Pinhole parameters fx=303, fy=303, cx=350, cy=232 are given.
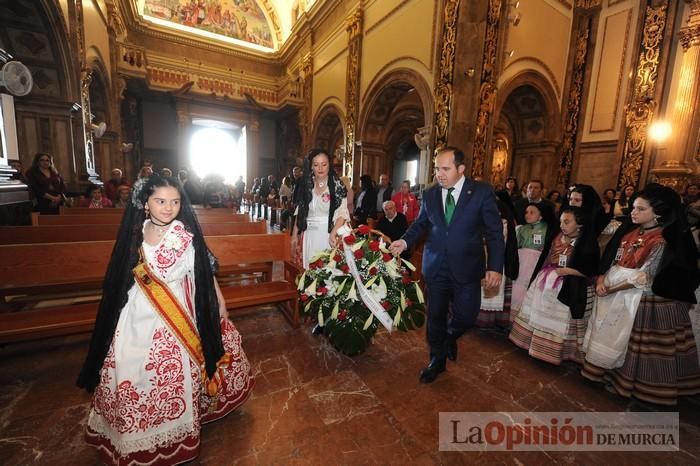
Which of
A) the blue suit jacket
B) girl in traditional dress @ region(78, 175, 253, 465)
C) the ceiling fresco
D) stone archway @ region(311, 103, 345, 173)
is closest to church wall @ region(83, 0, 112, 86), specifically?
the ceiling fresco

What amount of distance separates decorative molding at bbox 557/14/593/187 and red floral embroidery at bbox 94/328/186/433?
452 inches

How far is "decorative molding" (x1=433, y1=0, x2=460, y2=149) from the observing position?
7.07 metres

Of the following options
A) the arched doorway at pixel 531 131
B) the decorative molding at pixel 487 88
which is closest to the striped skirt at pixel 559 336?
the decorative molding at pixel 487 88

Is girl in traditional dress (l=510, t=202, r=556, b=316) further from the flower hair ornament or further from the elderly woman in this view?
the elderly woman

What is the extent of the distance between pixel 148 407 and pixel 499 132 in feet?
40.5

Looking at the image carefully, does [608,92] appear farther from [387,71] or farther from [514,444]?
[514,444]

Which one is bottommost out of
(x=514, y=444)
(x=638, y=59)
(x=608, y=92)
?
(x=514, y=444)

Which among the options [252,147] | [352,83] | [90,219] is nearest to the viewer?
[90,219]

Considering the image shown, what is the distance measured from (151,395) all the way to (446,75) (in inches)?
318

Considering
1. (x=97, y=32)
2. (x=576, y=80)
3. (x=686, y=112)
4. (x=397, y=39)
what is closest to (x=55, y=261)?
(x=397, y=39)

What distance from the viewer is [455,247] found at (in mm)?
2518

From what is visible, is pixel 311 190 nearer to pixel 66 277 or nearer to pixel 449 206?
pixel 449 206

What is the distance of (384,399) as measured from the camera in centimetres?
241

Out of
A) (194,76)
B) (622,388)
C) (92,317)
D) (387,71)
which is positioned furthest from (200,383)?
(194,76)
